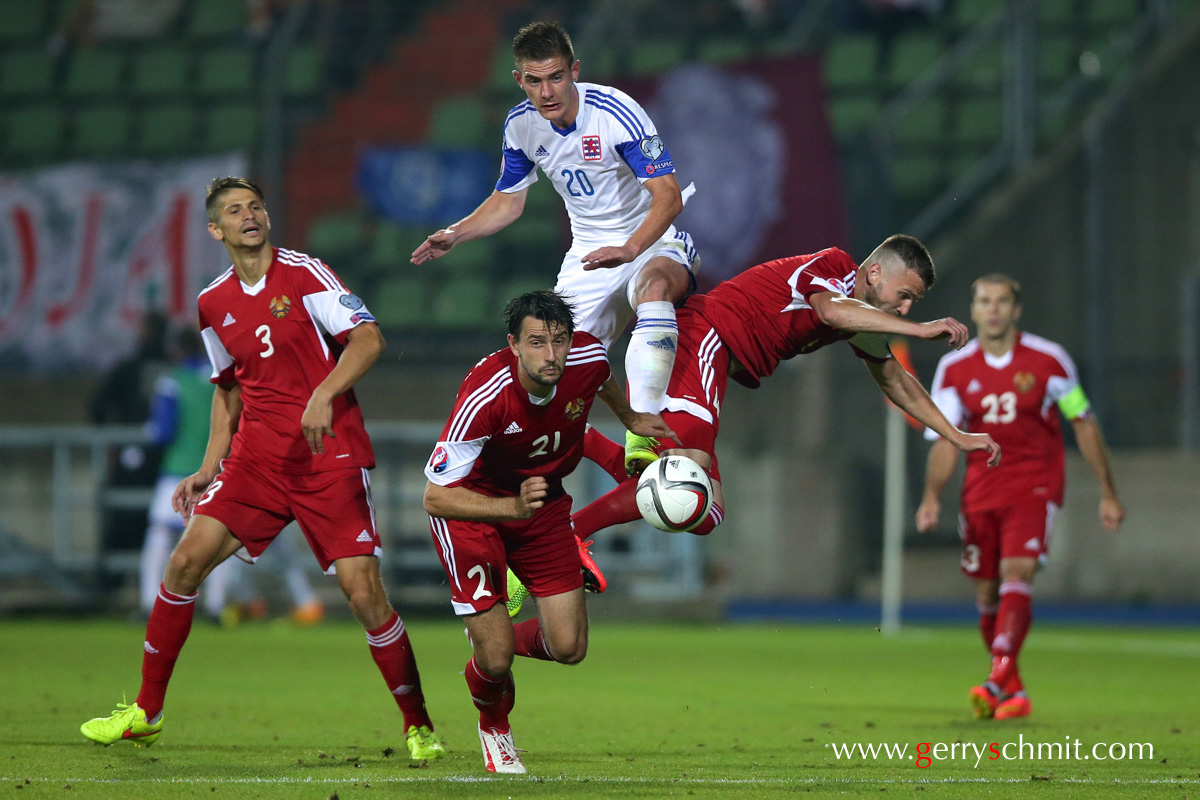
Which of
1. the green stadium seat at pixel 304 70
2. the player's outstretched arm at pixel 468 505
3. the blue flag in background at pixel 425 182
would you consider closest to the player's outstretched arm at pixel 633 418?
the player's outstretched arm at pixel 468 505

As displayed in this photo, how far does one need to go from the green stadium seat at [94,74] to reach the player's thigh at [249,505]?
14.6 meters

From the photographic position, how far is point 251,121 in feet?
62.1

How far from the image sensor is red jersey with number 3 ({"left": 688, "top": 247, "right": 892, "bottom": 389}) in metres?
7.10

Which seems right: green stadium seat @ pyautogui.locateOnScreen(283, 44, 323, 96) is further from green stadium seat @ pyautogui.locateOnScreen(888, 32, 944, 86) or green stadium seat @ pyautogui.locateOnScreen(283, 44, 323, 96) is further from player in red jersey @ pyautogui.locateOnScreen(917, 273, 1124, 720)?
player in red jersey @ pyautogui.locateOnScreen(917, 273, 1124, 720)

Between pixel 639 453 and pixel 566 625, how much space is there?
91 centimetres

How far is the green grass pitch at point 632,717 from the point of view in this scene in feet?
19.1

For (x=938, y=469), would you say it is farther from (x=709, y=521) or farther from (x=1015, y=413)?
(x=709, y=521)

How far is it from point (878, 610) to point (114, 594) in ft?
24.3

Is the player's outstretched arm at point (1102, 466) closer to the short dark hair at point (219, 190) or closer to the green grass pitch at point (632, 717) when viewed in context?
the green grass pitch at point (632, 717)

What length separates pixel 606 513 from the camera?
7234 millimetres

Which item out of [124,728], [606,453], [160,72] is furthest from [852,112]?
[124,728]

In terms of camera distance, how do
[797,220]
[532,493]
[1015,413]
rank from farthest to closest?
→ [797,220] → [1015,413] → [532,493]

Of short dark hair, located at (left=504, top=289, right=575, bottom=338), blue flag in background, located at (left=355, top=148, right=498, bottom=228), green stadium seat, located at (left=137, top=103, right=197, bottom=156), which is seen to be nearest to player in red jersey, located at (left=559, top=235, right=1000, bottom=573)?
short dark hair, located at (left=504, top=289, right=575, bottom=338)

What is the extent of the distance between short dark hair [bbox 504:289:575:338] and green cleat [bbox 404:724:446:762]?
1682mm
